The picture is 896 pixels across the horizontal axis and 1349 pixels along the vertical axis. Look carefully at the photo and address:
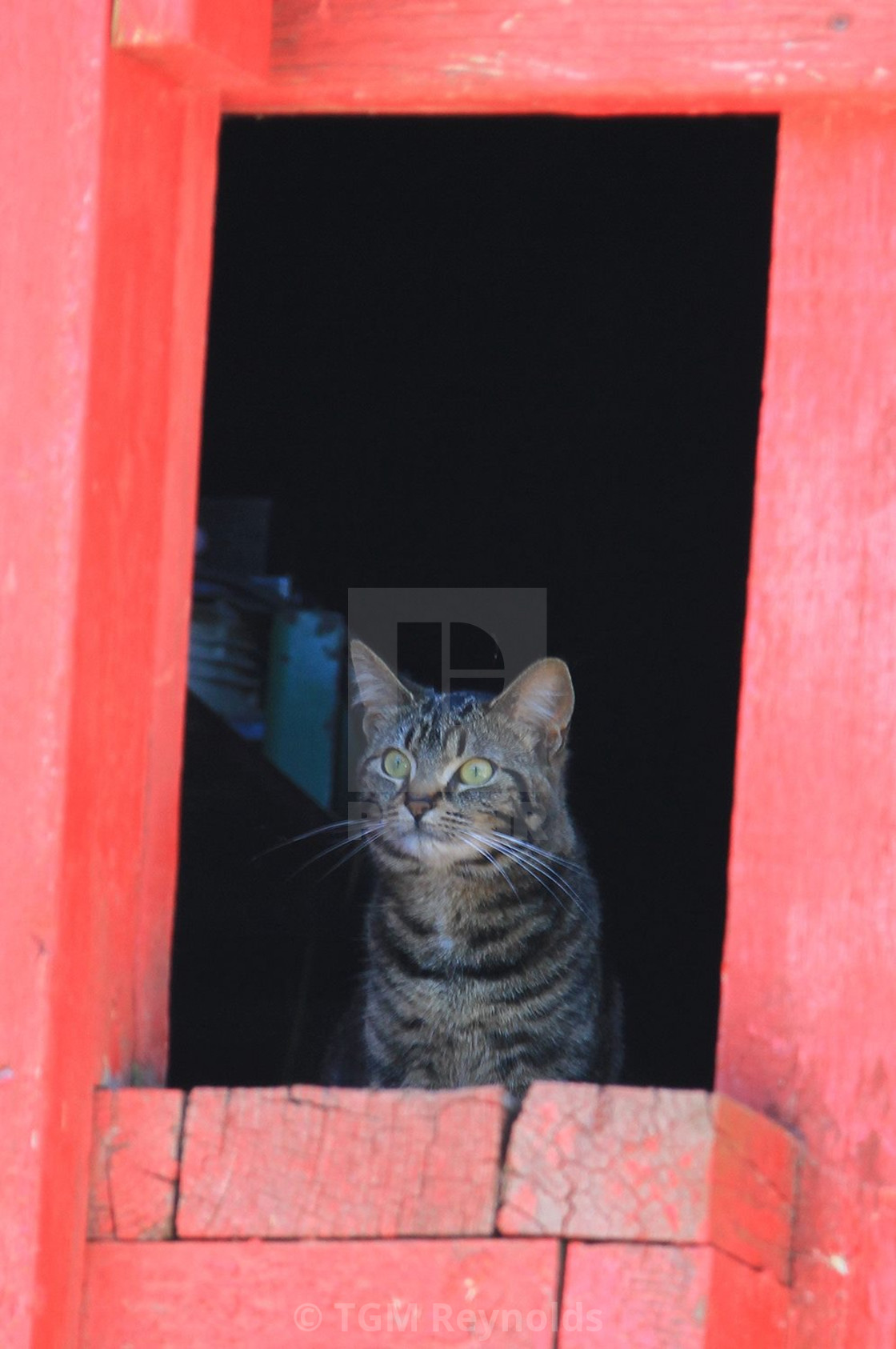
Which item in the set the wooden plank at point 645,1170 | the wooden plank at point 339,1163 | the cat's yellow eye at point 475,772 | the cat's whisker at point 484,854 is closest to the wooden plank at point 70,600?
the wooden plank at point 339,1163

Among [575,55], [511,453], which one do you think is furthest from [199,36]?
[511,453]

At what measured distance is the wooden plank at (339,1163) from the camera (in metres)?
1.62

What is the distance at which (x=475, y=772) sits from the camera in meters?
3.48

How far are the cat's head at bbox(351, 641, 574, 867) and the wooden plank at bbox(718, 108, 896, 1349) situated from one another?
1.55 meters

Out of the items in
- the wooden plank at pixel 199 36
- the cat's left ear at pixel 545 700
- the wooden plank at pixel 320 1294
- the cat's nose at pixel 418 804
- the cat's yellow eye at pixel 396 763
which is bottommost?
the wooden plank at pixel 320 1294

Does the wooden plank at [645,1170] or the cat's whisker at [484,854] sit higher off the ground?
the cat's whisker at [484,854]

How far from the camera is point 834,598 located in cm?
172

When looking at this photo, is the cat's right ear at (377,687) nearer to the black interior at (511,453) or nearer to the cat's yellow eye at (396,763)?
the cat's yellow eye at (396,763)

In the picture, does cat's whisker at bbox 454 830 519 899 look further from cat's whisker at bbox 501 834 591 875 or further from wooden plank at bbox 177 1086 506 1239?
wooden plank at bbox 177 1086 506 1239

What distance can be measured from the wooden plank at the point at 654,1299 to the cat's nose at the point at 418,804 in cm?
175

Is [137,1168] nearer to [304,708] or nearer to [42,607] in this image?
[42,607]

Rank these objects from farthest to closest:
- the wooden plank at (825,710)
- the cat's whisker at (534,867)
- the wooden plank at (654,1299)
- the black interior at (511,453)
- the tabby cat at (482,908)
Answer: the black interior at (511,453) < the cat's whisker at (534,867) < the tabby cat at (482,908) < the wooden plank at (825,710) < the wooden plank at (654,1299)

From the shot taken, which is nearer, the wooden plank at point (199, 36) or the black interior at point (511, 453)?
the wooden plank at point (199, 36)

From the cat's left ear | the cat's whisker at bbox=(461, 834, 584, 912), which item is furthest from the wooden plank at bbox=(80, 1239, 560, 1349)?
the cat's left ear
